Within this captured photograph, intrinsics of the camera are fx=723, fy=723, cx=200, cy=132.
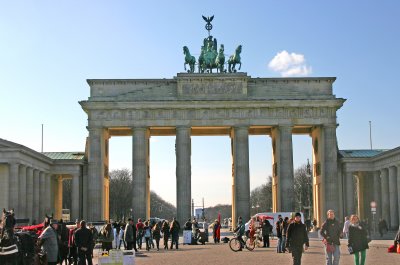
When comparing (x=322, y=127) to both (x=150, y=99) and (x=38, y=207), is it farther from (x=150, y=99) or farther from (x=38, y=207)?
(x=38, y=207)

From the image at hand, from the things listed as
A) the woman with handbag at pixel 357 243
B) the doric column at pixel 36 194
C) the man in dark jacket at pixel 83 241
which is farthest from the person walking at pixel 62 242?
the doric column at pixel 36 194

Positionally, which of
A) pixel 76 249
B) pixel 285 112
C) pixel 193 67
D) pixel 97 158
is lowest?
pixel 76 249

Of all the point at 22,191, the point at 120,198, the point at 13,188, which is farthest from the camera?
the point at 120,198

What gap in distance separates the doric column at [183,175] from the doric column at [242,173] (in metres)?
5.69

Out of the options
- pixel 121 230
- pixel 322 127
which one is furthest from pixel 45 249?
pixel 322 127

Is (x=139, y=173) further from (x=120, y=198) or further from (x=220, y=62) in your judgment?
(x=120, y=198)

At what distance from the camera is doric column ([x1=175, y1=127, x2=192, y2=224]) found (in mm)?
87188

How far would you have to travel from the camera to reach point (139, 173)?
3430 inches

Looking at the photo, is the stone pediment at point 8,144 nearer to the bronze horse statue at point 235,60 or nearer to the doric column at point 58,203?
the doric column at point 58,203

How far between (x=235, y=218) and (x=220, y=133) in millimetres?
13271

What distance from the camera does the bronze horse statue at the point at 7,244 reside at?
18672 mm

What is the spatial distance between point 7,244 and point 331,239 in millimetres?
11857

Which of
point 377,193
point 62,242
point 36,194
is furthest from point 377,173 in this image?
point 62,242

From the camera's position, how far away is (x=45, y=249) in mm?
23250
